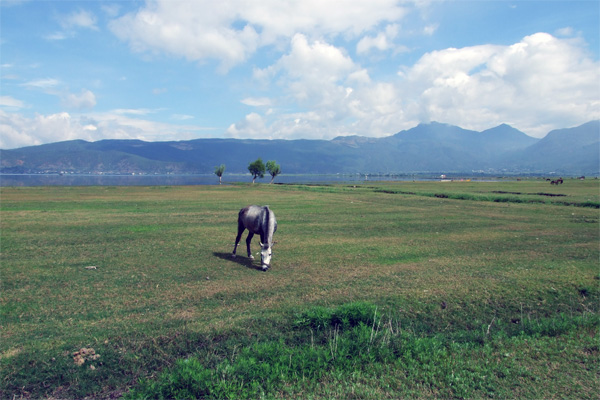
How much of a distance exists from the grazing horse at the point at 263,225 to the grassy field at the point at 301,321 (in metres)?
0.62

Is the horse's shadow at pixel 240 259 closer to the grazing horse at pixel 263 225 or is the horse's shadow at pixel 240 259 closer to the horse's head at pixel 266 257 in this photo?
the grazing horse at pixel 263 225

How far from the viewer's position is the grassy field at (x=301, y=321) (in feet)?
18.8

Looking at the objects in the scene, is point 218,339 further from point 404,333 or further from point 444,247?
point 444,247

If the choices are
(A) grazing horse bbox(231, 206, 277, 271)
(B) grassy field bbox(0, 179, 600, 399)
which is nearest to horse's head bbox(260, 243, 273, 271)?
(A) grazing horse bbox(231, 206, 277, 271)

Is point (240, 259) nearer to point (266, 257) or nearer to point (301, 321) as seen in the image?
point (266, 257)

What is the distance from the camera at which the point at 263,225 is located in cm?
1277

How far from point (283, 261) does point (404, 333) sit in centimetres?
688

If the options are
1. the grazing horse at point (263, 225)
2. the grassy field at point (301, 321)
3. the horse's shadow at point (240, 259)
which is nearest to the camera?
the grassy field at point (301, 321)

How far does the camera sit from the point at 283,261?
44.4ft

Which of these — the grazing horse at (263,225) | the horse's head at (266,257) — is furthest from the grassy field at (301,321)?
the grazing horse at (263,225)

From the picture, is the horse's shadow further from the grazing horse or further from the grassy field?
the grazing horse

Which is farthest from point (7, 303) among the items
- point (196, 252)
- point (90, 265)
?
point (196, 252)

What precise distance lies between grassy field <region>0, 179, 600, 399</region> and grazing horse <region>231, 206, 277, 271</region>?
0.62 metres

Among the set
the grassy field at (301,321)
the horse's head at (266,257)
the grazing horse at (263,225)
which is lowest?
the grassy field at (301,321)
